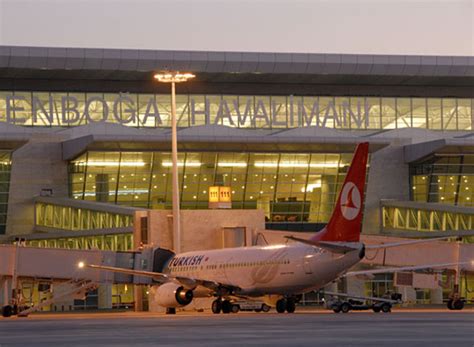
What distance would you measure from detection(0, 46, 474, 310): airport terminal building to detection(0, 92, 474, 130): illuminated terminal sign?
11cm

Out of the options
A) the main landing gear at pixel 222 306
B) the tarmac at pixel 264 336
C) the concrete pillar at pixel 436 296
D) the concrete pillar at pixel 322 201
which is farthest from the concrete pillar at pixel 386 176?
the tarmac at pixel 264 336

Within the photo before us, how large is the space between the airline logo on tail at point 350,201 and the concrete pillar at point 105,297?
46459 mm

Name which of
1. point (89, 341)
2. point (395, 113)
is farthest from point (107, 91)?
point (89, 341)

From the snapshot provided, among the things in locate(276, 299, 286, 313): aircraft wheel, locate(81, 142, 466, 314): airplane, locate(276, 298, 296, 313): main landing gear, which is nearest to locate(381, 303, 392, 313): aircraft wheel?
locate(81, 142, 466, 314): airplane

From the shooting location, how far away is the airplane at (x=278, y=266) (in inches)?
2680

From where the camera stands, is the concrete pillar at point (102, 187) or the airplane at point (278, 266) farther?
the concrete pillar at point (102, 187)

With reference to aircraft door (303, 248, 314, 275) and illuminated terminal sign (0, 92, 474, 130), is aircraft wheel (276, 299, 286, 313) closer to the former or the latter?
aircraft door (303, 248, 314, 275)

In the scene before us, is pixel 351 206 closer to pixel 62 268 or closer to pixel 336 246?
pixel 336 246

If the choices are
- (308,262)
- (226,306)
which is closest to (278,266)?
(308,262)

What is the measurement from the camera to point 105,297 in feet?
368

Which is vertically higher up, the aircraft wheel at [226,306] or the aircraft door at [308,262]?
the aircraft door at [308,262]

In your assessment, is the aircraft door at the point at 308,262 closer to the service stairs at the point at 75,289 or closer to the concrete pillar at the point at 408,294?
the service stairs at the point at 75,289

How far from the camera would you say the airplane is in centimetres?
→ 6806

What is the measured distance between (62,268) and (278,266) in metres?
15.6
